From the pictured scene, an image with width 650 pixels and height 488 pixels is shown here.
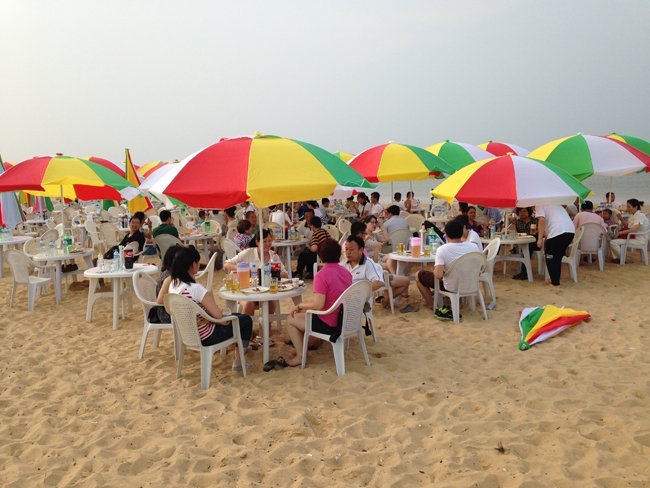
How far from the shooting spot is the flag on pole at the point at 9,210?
36.0 ft

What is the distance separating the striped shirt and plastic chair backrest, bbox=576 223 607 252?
23.5 feet

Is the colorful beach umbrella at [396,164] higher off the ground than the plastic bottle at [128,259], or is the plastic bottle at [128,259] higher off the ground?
the colorful beach umbrella at [396,164]

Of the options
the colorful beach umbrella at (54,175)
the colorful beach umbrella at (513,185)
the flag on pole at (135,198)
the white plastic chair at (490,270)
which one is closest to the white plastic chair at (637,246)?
the colorful beach umbrella at (513,185)

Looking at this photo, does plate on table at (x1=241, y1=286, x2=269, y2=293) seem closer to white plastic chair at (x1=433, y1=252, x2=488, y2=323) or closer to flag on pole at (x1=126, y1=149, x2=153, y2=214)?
white plastic chair at (x1=433, y1=252, x2=488, y2=323)

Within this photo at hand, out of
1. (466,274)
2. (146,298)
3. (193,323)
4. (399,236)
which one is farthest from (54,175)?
(466,274)

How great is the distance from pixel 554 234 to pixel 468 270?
260 cm

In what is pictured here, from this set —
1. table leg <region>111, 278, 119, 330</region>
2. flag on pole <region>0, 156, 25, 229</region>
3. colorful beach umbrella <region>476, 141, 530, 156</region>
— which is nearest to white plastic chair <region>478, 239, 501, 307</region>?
table leg <region>111, 278, 119, 330</region>

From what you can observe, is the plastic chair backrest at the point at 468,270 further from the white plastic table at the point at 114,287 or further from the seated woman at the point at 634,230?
the seated woman at the point at 634,230

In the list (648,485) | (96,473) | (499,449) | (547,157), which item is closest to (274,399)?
(96,473)

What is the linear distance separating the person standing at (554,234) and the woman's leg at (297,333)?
4851 millimetres

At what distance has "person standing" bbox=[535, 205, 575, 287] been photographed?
25.4ft

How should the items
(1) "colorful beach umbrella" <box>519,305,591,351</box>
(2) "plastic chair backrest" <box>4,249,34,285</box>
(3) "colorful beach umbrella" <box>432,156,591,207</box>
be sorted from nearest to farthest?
(1) "colorful beach umbrella" <box>519,305,591,351</box> → (3) "colorful beach umbrella" <box>432,156,591,207</box> → (2) "plastic chair backrest" <box>4,249,34,285</box>

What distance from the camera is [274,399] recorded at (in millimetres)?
4145

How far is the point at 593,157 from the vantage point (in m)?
8.96
